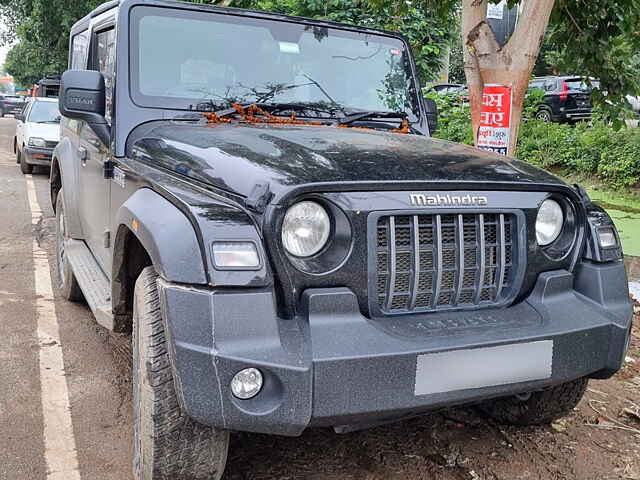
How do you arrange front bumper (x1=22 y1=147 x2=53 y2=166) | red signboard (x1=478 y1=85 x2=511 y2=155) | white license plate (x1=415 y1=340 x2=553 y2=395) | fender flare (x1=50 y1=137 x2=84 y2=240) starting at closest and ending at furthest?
white license plate (x1=415 y1=340 x2=553 y2=395) < fender flare (x1=50 y1=137 x2=84 y2=240) < red signboard (x1=478 y1=85 x2=511 y2=155) < front bumper (x1=22 y1=147 x2=53 y2=166)

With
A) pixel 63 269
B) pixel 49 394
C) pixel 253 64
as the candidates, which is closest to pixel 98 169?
pixel 253 64

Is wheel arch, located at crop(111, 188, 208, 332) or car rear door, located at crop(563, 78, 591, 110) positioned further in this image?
car rear door, located at crop(563, 78, 591, 110)

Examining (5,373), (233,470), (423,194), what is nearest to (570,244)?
(423,194)

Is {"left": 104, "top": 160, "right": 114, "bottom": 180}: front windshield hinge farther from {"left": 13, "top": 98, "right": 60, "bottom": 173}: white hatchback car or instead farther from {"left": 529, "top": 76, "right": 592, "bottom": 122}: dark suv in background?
{"left": 529, "top": 76, "right": 592, "bottom": 122}: dark suv in background

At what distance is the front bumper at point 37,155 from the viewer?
42.0 feet

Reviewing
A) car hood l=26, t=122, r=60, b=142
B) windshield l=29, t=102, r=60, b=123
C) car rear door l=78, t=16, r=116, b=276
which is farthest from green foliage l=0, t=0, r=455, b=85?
windshield l=29, t=102, r=60, b=123

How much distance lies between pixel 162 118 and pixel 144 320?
4.36ft

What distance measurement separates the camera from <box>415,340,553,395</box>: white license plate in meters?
2.35

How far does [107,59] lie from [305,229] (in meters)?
1.95

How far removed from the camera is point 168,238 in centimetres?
232

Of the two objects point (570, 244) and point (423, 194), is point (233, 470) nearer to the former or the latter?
point (423, 194)

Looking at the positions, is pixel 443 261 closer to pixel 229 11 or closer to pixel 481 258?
pixel 481 258

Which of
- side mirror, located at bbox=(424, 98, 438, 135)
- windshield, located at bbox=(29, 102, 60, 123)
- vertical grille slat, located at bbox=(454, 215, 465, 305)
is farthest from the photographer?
windshield, located at bbox=(29, 102, 60, 123)

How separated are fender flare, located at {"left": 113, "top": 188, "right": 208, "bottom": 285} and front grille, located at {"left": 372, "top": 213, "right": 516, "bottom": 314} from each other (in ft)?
2.07
